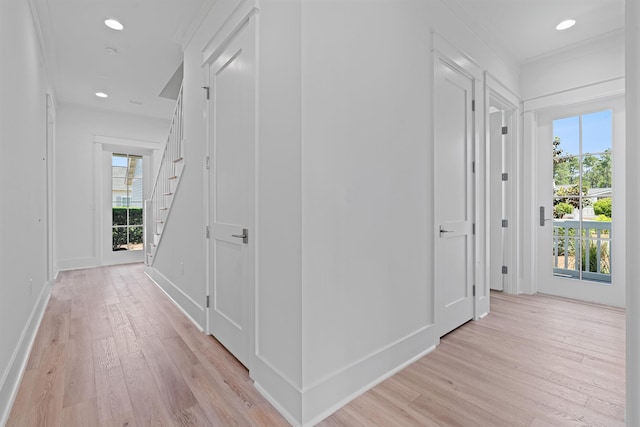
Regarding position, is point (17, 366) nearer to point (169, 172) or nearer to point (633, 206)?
point (169, 172)

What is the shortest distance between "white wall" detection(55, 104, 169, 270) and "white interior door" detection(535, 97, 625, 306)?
6560 mm

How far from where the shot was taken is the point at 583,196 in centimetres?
331

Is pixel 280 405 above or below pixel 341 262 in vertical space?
below

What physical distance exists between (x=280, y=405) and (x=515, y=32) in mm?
3723

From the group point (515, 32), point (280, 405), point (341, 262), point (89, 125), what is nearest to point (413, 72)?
point (341, 262)

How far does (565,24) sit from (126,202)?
22.1ft

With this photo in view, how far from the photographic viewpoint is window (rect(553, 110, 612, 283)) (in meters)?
3.18

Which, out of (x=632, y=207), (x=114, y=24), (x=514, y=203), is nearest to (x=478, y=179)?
(x=514, y=203)

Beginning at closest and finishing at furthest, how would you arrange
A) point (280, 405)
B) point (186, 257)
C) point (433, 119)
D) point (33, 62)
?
point (280, 405) < point (433, 119) < point (33, 62) < point (186, 257)

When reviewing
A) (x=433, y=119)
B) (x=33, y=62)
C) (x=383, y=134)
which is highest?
(x=33, y=62)

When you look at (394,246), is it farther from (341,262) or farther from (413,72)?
(413,72)

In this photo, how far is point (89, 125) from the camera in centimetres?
515

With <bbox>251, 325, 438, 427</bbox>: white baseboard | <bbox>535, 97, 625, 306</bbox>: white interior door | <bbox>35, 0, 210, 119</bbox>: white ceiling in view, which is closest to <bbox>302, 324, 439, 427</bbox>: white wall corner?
<bbox>251, 325, 438, 427</bbox>: white baseboard

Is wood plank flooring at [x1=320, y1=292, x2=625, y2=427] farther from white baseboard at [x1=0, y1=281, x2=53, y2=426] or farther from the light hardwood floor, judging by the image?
white baseboard at [x1=0, y1=281, x2=53, y2=426]
